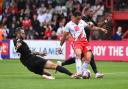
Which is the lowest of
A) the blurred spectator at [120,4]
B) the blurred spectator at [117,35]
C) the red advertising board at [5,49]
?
the red advertising board at [5,49]

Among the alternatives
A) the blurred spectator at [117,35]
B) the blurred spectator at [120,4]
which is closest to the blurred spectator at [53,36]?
the blurred spectator at [117,35]

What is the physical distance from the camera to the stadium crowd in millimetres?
35031

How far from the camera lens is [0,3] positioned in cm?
3994

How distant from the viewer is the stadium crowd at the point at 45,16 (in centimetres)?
3503

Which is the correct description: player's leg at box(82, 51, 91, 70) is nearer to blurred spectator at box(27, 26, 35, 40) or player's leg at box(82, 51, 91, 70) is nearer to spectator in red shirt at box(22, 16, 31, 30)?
blurred spectator at box(27, 26, 35, 40)

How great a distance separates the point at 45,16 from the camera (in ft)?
121

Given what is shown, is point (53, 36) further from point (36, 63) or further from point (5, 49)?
point (36, 63)

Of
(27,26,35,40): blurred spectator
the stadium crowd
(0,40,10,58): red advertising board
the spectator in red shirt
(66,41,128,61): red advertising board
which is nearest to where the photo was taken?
(66,41,128,61): red advertising board

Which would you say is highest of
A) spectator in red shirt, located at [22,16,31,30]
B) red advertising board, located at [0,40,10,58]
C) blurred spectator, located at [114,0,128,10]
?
blurred spectator, located at [114,0,128,10]

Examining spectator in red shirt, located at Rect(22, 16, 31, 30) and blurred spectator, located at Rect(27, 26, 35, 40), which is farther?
spectator in red shirt, located at Rect(22, 16, 31, 30)

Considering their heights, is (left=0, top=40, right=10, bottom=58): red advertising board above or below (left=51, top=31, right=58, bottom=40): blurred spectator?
below

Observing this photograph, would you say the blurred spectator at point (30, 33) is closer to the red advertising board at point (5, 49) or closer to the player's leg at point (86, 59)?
the red advertising board at point (5, 49)

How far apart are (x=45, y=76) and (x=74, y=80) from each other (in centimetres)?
131

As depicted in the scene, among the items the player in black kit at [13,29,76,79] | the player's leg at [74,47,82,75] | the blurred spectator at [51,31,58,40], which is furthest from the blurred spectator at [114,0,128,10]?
the player in black kit at [13,29,76,79]
